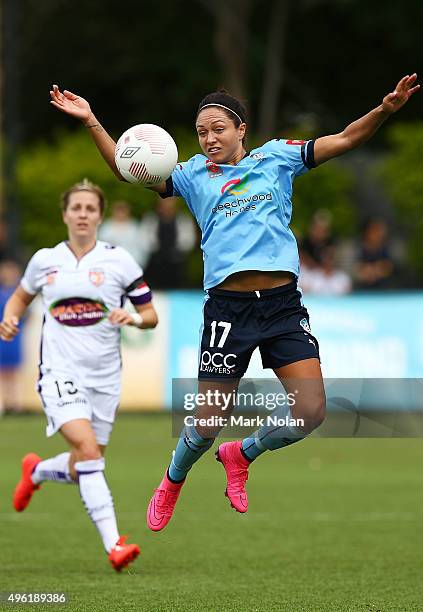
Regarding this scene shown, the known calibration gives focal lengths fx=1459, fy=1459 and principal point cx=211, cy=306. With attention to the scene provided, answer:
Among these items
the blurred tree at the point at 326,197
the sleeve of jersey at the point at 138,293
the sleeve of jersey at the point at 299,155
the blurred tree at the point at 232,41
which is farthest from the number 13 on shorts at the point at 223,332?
the blurred tree at the point at 232,41

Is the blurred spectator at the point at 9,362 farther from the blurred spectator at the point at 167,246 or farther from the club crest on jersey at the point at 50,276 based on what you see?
the club crest on jersey at the point at 50,276

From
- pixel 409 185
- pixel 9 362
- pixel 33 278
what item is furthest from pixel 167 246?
pixel 33 278

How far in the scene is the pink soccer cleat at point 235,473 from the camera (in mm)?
8172

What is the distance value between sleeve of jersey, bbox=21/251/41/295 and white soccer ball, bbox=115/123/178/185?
218 centimetres

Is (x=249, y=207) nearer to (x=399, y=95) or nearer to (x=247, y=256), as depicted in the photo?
(x=247, y=256)

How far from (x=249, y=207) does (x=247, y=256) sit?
10.6 inches

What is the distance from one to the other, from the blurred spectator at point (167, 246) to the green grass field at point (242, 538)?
146 inches

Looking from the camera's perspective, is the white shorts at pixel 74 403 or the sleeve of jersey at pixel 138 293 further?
the sleeve of jersey at pixel 138 293

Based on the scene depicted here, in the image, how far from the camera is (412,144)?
24.5m

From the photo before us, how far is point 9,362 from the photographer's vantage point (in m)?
19.0

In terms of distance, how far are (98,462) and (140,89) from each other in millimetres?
27159

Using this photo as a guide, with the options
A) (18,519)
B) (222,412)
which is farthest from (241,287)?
(18,519)

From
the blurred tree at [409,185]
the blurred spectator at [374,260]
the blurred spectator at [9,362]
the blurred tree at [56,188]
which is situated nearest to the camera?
the blurred spectator at [9,362]

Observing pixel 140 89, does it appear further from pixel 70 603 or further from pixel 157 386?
pixel 70 603
